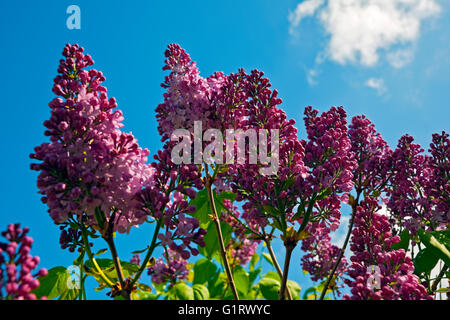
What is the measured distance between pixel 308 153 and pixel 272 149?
246mm

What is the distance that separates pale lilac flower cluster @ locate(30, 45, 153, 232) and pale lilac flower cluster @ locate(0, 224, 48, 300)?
47 centimetres

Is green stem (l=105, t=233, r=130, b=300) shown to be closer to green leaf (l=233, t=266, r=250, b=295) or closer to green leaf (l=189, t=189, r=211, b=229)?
green leaf (l=189, t=189, r=211, b=229)

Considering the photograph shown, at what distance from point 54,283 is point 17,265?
1.15 m

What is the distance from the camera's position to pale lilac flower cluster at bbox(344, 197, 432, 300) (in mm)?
1668

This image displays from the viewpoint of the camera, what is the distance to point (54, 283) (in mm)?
2211

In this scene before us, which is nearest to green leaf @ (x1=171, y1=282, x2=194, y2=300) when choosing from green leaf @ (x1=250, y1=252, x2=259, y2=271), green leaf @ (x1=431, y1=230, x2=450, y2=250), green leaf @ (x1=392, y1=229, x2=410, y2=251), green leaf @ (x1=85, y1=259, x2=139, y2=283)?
green leaf @ (x1=85, y1=259, x2=139, y2=283)

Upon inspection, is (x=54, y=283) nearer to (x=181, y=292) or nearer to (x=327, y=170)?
(x=181, y=292)

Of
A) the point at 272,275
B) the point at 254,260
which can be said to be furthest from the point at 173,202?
the point at 254,260

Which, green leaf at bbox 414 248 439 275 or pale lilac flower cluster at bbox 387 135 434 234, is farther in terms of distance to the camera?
pale lilac flower cluster at bbox 387 135 434 234

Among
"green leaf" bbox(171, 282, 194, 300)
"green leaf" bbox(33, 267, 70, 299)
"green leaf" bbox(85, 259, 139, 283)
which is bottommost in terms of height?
"green leaf" bbox(171, 282, 194, 300)

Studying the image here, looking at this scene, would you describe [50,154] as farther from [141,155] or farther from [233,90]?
[233,90]

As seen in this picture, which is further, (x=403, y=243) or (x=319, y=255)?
(x=319, y=255)
